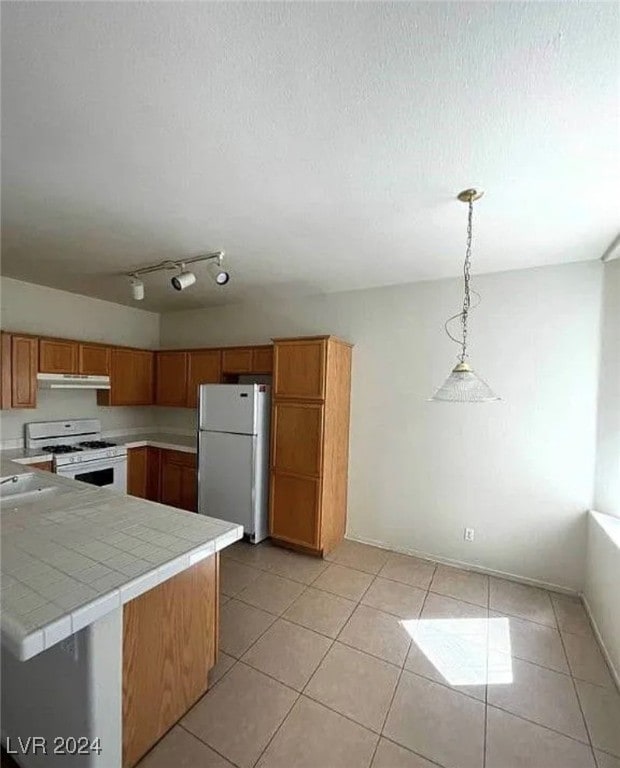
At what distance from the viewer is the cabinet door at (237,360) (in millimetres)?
3893

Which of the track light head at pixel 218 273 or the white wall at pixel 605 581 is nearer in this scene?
the white wall at pixel 605 581

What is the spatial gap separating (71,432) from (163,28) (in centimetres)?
403

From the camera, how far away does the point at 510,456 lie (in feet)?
9.50

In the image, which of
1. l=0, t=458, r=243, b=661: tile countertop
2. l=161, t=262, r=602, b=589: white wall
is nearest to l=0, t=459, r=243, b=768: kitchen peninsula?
l=0, t=458, r=243, b=661: tile countertop

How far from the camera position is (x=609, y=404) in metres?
2.54

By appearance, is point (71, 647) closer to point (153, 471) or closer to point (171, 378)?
point (153, 471)

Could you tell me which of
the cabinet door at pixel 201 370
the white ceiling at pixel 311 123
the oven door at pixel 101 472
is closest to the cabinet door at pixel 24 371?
the oven door at pixel 101 472

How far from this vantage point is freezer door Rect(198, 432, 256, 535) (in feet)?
11.1

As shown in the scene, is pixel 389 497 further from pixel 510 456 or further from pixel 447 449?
pixel 510 456

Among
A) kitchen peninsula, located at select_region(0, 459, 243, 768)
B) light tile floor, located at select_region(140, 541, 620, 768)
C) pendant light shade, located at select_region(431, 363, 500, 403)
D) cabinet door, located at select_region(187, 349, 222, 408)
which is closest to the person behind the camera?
kitchen peninsula, located at select_region(0, 459, 243, 768)

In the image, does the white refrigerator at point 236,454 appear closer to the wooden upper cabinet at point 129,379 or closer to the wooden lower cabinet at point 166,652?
the wooden upper cabinet at point 129,379

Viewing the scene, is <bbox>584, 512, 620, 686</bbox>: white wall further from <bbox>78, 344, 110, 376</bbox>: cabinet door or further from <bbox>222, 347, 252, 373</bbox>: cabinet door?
<bbox>78, 344, 110, 376</bbox>: cabinet door

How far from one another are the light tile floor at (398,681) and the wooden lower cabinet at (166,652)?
3.6 inches

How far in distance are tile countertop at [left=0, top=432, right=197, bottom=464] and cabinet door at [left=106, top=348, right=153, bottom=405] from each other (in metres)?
0.48
